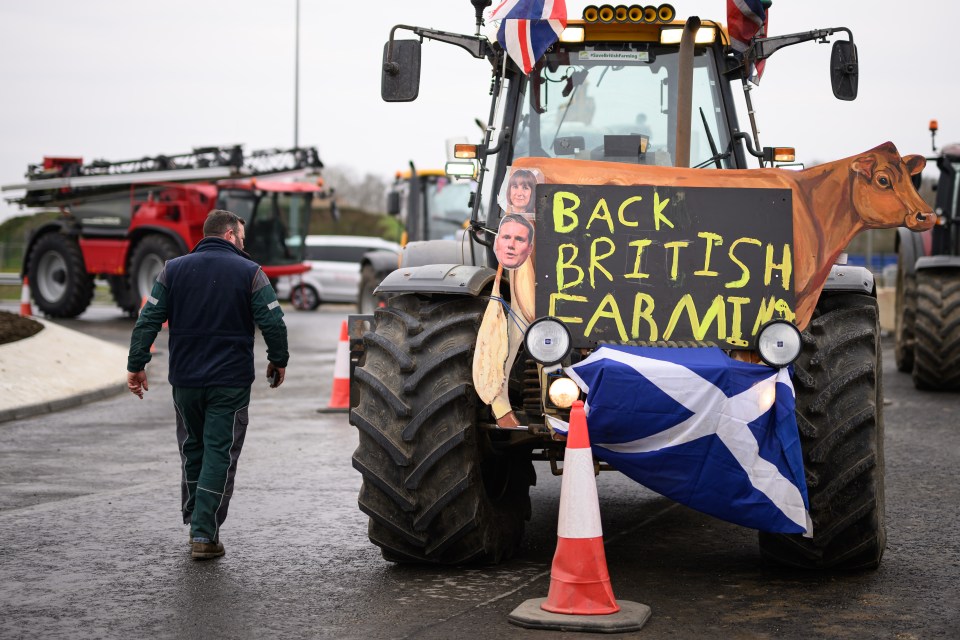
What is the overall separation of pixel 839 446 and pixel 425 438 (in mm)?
1909

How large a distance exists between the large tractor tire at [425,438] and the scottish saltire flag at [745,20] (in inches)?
94.9

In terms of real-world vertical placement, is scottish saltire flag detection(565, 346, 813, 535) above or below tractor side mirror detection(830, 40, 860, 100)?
below

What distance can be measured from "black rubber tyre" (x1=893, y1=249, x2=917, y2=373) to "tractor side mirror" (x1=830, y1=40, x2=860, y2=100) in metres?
9.91

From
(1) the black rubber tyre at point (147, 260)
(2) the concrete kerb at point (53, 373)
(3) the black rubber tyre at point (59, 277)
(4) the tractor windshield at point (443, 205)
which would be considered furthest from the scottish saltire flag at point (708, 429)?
(3) the black rubber tyre at point (59, 277)

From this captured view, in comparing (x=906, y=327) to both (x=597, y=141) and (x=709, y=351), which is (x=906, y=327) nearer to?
(x=597, y=141)

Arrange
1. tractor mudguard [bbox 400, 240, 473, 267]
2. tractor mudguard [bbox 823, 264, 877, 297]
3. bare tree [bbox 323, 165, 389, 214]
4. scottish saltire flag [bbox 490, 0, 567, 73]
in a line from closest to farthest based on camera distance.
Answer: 1. tractor mudguard [bbox 823, 264, 877, 297]
2. scottish saltire flag [bbox 490, 0, 567, 73]
3. tractor mudguard [bbox 400, 240, 473, 267]
4. bare tree [bbox 323, 165, 389, 214]

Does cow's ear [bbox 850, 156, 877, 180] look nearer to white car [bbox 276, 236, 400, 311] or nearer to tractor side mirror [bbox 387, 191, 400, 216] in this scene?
tractor side mirror [bbox 387, 191, 400, 216]

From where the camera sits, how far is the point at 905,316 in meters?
18.0

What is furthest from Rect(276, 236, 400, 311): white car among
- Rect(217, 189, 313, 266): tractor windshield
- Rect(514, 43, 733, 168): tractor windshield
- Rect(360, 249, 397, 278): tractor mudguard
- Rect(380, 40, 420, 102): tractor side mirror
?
Rect(380, 40, 420, 102): tractor side mirror

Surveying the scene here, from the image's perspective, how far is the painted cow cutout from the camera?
627 centimetres

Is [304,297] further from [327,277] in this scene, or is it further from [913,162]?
[913,162]

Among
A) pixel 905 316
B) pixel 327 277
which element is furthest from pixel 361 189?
pixel 905 316

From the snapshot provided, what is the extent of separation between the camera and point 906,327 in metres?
18.1

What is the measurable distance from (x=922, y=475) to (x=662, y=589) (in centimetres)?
438
